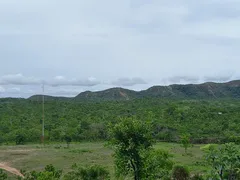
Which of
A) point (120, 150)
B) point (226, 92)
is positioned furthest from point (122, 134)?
point (226, 92)

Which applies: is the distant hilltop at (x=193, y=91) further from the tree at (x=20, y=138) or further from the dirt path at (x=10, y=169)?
the dirt path at (x=10, y=169)

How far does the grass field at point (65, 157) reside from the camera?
A: 149 ft

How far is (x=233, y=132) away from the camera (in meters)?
68.8

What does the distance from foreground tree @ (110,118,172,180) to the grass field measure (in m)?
20.1

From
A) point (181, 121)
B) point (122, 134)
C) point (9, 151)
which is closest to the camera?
point (122, 134)

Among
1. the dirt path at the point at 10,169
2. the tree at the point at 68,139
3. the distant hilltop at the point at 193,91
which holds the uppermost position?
the distant hilltop at the point at 193,91

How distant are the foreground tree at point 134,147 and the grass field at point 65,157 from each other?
792 inches

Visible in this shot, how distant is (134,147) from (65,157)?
32.7 m

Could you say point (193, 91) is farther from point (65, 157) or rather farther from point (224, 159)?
point (224, 159)

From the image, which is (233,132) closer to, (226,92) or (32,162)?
(32,162)

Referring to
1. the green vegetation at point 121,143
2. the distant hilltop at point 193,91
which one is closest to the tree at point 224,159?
the green vegetation at point 121,143

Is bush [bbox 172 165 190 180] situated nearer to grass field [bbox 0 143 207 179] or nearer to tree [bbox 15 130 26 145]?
grass field [bbox 0 143 207 179]

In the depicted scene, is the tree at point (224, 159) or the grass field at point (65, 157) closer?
the tree at point (224, 159)

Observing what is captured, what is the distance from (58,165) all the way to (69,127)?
1291 inches
